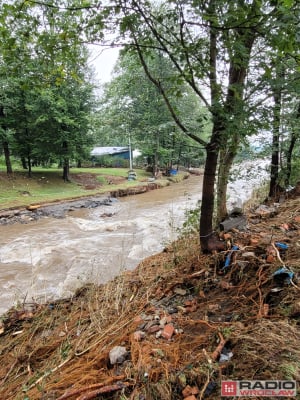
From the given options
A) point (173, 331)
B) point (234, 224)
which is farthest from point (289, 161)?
point (173, 331)

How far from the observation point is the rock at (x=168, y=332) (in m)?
1.91

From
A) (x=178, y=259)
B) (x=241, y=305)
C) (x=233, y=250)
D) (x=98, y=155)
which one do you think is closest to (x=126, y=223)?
(x=178, y=259)

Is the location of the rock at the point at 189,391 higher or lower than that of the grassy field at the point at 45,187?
higher

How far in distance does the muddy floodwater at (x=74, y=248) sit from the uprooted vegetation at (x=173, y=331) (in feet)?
3.01

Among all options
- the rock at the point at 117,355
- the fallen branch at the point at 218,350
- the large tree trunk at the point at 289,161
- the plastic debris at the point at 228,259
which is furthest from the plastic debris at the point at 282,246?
the large tree trunk at the point at 289,161

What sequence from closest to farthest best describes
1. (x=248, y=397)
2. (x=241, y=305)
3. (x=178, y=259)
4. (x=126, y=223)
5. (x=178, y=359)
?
(x=248, y=397) → (x=178, y=359) → (x=241, y=305) → (x=178, y=259) → (x=126, y=223)

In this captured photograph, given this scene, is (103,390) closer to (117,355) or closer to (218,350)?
(117,355)

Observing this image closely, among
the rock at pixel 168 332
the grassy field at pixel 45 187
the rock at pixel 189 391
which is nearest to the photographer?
the rock at pixel 189 391

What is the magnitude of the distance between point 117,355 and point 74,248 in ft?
14.6

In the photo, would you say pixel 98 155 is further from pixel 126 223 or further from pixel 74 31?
pixel 74 31

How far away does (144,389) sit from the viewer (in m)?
1.43

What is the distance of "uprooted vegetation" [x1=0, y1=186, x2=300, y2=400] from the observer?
1.43 m

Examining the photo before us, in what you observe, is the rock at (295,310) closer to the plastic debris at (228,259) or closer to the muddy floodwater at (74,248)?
the plastic debris at (228,259)

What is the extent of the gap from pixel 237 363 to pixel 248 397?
217 mm
